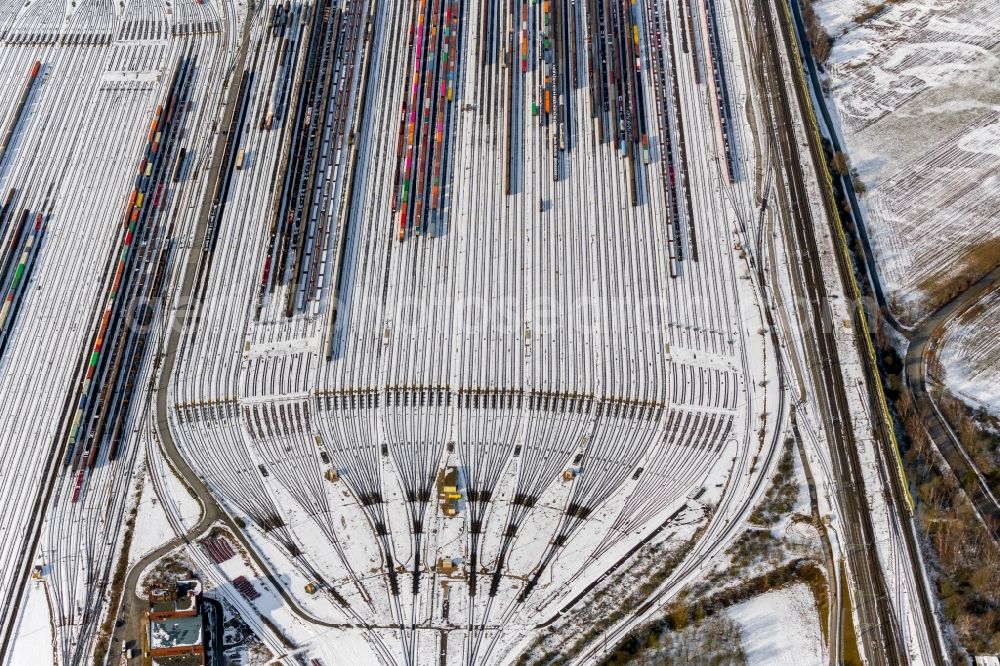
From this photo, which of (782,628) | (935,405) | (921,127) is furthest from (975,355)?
(782,628)

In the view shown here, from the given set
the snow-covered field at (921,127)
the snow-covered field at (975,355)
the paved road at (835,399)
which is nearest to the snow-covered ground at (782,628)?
the paved road at (835,399)

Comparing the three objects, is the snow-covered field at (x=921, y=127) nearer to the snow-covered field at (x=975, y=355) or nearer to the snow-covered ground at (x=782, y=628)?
the snow-covered field at (x=975, y=355)

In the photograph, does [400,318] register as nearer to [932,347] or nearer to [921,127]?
[932,347]

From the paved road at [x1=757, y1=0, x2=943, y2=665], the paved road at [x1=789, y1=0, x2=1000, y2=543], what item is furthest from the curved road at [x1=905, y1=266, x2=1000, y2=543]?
the paved road at [x1=757, y1=0, x2=943, y2=665]

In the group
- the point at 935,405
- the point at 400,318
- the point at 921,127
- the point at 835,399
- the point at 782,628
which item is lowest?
the point at 782,628

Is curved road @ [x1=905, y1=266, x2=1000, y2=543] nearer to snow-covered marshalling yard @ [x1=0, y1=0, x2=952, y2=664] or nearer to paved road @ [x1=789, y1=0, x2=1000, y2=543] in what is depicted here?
paved road @ [x1=789, y1=0, x2=1000, y2=543]

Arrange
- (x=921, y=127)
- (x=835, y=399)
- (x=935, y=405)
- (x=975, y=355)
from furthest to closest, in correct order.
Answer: (x=921, y=127)
(x=975, y=355)
(x=835, y=399)
(x=935, y=405)
